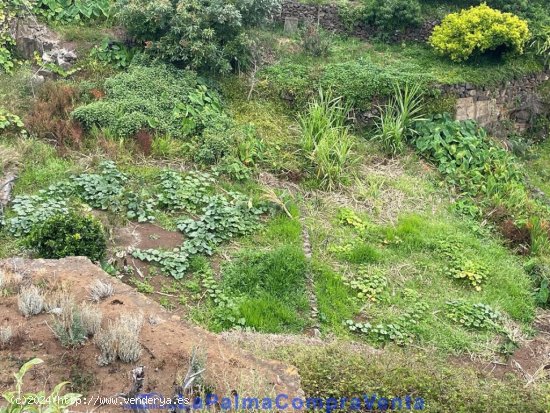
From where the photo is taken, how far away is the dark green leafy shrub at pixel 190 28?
9406mm

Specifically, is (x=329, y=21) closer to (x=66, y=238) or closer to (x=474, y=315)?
(x=474, y=315)

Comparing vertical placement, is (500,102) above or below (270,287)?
above

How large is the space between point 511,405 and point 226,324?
2.79 meters

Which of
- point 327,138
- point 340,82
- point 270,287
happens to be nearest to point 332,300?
point 270,287

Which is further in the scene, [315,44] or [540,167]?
[315,44]

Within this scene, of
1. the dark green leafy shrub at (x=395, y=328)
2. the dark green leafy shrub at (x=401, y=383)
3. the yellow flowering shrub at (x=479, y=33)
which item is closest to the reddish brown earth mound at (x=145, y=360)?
the dark green leafy shrub at (x=401, y=383)

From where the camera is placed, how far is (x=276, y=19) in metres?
11.9

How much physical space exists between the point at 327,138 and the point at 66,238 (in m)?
4.42

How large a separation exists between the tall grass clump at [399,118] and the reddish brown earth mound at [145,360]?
19.6ft

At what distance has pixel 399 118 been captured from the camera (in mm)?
9734

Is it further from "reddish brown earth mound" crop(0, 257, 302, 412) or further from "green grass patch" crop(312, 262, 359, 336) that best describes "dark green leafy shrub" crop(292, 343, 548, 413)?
"green grass patch" crop(312, 262, 359, 336)

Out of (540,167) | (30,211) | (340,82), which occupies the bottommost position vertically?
(540,167)

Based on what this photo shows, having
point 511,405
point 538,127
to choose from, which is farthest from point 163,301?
point 538,127

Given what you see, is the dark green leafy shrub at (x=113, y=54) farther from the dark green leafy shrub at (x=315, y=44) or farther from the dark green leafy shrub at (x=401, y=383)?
the dark green leafy shrub at (x=401, y=383)
